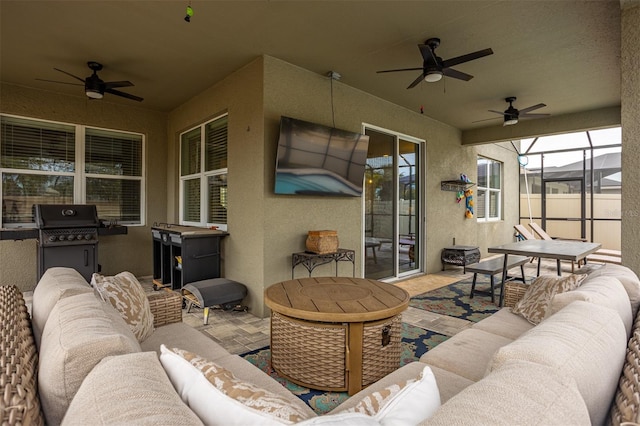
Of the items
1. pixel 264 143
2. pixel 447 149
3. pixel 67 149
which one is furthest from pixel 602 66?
pixel 67 149

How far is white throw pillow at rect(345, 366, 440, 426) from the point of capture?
0.73m

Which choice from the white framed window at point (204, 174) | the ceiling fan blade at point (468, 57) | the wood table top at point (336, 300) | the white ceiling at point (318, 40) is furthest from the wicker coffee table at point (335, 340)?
the white framed window at point (204, 174)

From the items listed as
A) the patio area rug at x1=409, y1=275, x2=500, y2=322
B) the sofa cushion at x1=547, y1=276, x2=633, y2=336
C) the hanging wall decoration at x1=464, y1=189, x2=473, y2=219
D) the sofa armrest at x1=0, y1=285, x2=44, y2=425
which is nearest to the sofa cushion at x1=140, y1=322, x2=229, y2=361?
the sofa armrest at x1=0, y1=285, x2=44, y2=425

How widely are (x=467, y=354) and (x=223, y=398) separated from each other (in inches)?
55.3

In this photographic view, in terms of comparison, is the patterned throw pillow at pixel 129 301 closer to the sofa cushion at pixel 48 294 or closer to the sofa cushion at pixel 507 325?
the sofa cushion at pixel 48 294

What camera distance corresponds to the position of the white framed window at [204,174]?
4672mm

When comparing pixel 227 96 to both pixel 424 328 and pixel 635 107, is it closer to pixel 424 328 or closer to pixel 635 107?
pixel 424 328

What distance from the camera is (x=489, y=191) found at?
27.9 ft

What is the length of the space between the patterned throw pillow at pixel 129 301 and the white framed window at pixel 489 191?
24.4ft

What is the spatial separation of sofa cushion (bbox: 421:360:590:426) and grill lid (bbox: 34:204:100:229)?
200 inches

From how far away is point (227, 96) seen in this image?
170 inches

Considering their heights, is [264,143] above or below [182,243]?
above

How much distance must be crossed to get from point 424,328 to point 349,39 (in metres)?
3.06

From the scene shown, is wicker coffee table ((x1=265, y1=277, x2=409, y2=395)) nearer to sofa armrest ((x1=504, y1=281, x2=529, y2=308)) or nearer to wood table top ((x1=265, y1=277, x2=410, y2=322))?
wood table top ((x1=265, y1=277, x2=410, y2=322))
